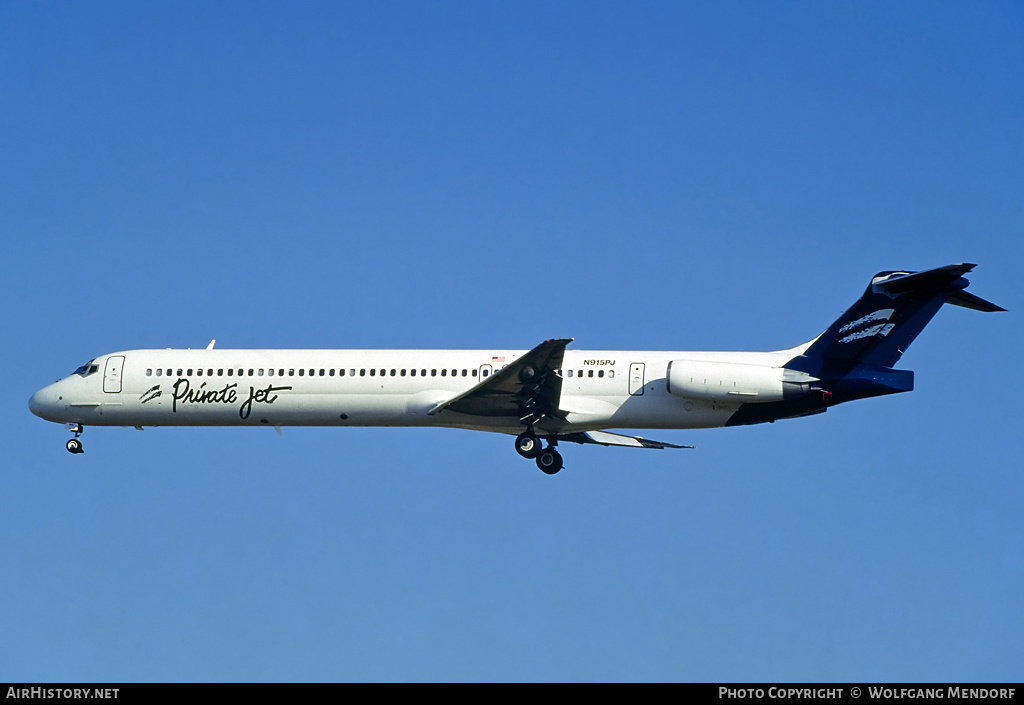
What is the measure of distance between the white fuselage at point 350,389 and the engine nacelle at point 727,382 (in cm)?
16

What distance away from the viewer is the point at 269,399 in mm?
32719

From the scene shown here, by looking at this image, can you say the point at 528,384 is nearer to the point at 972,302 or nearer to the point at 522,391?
the point at 522,391

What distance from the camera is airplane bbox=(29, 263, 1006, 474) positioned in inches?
1144

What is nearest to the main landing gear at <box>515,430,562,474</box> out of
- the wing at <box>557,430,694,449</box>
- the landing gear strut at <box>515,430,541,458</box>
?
the landing gear strut at <box>515,430,541,458</box>

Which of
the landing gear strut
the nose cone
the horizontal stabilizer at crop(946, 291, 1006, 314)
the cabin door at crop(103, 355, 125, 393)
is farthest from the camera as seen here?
the nose cone

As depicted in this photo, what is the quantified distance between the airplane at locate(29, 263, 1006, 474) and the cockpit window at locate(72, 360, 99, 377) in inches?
1.8

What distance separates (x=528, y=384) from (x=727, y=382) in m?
4.73

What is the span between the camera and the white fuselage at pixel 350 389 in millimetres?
30906

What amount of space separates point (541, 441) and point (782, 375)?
21.4 feet

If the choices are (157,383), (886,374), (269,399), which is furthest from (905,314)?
(157,383)

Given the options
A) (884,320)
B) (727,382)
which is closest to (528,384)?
(727,382)

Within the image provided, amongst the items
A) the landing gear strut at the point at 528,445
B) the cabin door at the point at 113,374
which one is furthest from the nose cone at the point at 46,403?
the landing gear strut at the point at 528,445

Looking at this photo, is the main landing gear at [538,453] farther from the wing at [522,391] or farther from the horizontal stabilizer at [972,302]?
the horizontal stabilizer at [972,302]

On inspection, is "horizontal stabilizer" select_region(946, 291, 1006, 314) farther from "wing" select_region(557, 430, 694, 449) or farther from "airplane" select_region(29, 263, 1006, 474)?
"wing" select_region(557, 430, 694, 449)
